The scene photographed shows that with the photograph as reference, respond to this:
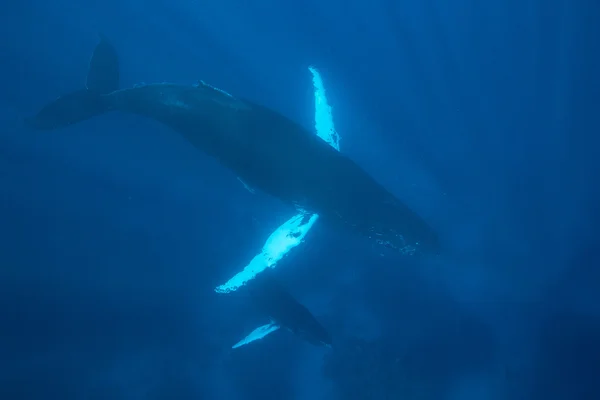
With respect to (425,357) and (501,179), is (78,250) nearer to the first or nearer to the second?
(425,357)

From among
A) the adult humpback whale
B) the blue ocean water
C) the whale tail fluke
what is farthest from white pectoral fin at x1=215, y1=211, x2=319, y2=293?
the whale tail fluke

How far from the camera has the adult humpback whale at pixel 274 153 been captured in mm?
6723

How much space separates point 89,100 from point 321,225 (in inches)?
237

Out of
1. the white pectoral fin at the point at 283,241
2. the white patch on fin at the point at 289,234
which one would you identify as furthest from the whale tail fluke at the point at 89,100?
the white pectoral fin at the point at 283,241

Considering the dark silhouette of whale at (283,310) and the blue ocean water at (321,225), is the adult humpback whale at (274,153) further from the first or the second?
the blue ocean water at (321,225)

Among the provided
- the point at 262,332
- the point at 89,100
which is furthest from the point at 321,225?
the point at 89,100

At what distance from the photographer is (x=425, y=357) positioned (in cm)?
1023

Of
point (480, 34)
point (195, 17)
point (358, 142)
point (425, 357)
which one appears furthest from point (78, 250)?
point (480, 34)

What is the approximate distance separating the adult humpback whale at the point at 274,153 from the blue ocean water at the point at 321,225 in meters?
2.85

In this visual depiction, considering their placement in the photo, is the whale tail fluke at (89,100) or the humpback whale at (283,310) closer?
the whale tail fluke at (89,100)

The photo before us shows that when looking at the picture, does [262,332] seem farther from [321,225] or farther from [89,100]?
[89,100]

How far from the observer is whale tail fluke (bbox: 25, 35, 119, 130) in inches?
290

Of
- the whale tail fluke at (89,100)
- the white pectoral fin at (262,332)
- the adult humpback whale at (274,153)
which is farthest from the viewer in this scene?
the white pectoral fin at (262,332)

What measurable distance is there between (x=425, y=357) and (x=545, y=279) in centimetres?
415
